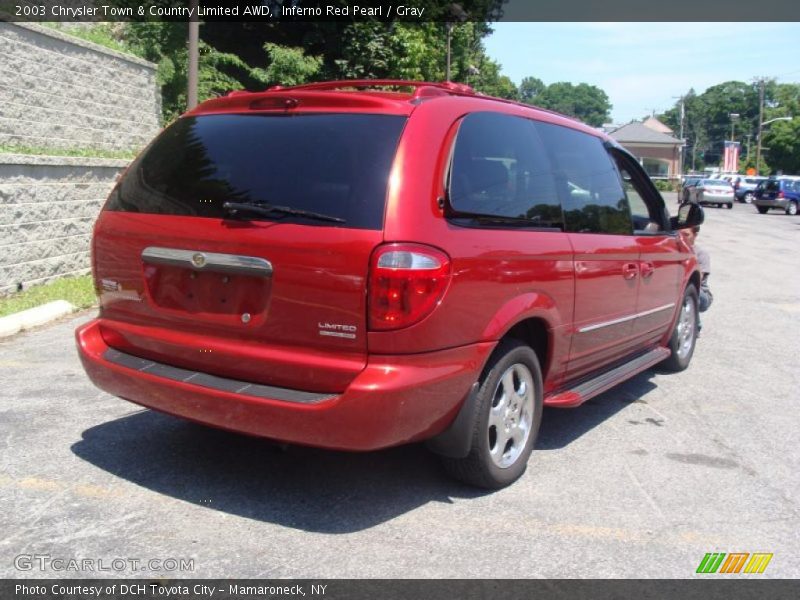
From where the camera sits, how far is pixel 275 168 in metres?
3.56

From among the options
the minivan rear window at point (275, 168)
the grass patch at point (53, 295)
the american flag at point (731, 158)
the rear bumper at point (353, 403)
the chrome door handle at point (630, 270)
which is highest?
the american flag at point (731, 158)

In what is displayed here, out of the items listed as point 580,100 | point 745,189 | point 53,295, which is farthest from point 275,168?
point 580,100

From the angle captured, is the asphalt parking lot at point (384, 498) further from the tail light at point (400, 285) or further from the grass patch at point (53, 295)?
the grass patch at point (53, 295)

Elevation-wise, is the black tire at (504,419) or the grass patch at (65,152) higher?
the grass patch at (65,152)

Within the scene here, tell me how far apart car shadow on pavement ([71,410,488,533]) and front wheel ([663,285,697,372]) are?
302 cm

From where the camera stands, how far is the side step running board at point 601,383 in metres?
4.39

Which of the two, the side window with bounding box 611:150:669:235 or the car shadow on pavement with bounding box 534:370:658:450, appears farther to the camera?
the side window with bounding box 611:150:669:235

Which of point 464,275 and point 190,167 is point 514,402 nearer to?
point 464,275

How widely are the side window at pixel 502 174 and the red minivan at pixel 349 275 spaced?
1 centimetres

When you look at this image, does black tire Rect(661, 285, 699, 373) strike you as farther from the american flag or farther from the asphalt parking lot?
the american flag

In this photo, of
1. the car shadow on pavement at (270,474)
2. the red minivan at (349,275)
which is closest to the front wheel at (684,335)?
the car shadow on pavement at (270,474)

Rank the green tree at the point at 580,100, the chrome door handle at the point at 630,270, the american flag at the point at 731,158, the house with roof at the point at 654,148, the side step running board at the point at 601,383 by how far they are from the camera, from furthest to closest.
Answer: the green tree at the point at 580,100 → the house with roof at the point at 654,148 → the american flag at the point at 731,158 → the chrome door handle at the point at 630,270 → the side step running board at the point at 601,383

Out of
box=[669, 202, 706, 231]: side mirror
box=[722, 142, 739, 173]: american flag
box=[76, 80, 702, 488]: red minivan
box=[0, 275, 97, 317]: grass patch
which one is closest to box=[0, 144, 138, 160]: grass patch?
box=[0, 275, 97, 317]: grass patch

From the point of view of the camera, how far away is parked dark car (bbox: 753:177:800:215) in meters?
37.5
